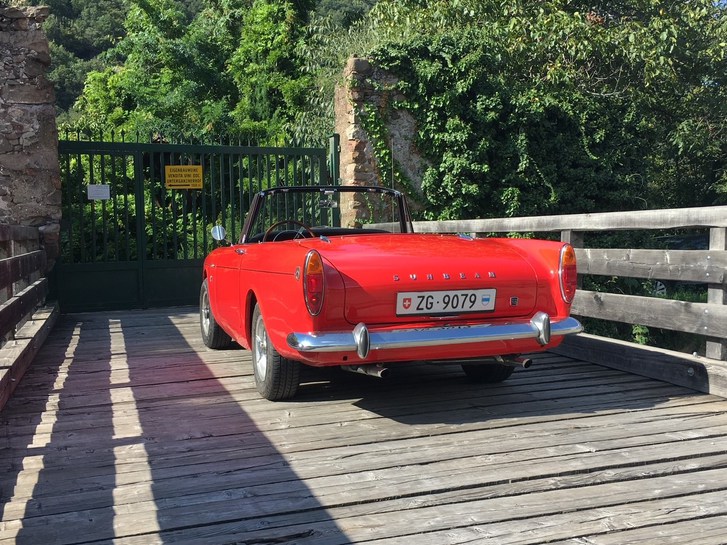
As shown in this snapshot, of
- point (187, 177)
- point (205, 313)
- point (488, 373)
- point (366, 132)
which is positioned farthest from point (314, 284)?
point (366, 132)

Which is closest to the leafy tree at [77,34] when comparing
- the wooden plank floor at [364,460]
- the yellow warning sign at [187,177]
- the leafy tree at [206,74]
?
the leafy tree at [206,74]

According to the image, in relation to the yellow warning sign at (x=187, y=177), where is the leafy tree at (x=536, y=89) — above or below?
above

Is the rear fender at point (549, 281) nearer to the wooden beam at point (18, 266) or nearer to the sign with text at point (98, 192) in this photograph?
the wooden beam at point (18, 266)

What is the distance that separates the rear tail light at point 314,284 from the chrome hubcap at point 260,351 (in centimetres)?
73

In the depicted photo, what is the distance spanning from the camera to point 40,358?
6.17 metres

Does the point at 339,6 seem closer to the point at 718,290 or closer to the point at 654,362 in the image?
the point at 654,362

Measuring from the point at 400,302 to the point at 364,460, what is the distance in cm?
91

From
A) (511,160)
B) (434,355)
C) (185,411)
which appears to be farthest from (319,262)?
(511,160)

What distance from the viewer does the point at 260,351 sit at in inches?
182

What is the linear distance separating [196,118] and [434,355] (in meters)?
17.6

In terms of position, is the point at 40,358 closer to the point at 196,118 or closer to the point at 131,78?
the point at 196,118

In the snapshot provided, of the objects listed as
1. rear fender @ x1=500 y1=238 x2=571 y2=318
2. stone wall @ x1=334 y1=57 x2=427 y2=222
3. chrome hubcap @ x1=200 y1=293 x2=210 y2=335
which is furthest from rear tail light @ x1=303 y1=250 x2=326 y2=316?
stone wall @ x1=334 y1=57 x2=427 y2=222

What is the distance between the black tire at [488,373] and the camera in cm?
495

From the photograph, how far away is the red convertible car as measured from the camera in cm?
383
